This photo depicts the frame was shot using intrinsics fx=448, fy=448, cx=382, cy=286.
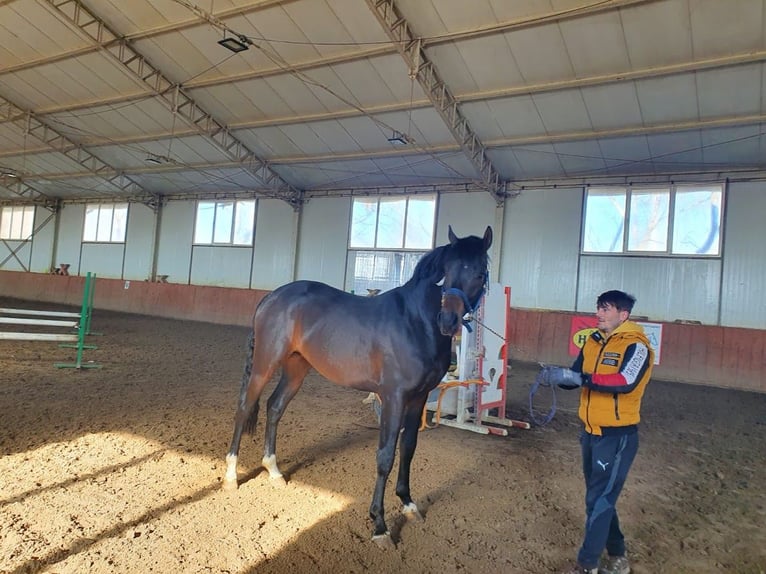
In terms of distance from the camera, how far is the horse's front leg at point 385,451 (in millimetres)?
2742

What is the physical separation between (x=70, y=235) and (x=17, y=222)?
4.69 meters

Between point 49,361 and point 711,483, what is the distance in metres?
9.12

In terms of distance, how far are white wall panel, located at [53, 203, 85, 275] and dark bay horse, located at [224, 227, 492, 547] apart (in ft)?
74.9

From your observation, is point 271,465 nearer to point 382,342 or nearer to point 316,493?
point 316,493

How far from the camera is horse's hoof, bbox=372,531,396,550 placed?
2619mm

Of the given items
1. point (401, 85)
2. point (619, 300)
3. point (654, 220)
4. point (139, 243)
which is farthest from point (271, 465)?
point (139, 243)

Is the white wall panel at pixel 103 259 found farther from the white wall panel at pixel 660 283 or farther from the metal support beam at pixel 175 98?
the white wall panel at pixel 660 283

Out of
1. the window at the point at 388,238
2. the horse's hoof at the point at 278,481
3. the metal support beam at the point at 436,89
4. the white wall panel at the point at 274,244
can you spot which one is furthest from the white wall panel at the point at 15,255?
the horse's hoof at the point at 278,481

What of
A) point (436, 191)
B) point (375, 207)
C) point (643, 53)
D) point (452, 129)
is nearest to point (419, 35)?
point (452, 129)

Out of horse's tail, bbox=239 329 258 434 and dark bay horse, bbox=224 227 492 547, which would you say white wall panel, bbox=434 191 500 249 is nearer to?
horse's tail, bbox=239 329 258 434

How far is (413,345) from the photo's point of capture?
2895 millimetres

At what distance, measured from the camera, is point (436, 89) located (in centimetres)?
1003

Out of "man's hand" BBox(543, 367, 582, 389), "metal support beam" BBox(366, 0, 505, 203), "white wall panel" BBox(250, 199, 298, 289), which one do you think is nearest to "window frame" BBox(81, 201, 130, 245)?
"white wall panel" BBox(250, 199, 298, 289)

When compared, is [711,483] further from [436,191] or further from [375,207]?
[375,207]
